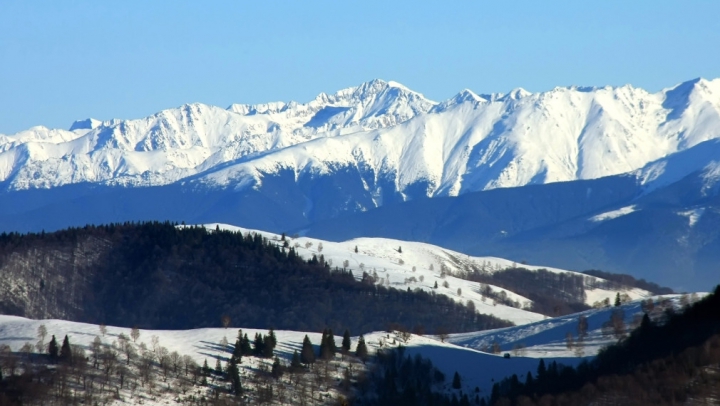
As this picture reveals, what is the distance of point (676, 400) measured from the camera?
172875mm

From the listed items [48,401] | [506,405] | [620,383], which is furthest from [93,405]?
[620,383]

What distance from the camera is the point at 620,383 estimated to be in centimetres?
18650

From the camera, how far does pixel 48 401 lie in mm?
198000

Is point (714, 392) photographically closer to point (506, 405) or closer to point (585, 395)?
point (585, 395)

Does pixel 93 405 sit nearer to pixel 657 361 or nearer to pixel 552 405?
pixel 552 405

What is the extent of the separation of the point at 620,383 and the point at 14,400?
246ft

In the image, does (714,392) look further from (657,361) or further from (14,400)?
(14,400)

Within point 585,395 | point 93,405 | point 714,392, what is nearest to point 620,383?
point 585,395

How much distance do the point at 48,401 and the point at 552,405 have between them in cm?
6345

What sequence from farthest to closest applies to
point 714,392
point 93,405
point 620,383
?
point 93,405, point 620,383, point 714,392

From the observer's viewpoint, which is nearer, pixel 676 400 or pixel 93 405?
pixel 676 400

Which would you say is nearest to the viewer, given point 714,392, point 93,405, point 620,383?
point 714,392

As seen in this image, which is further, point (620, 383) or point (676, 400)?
point (620, 383)

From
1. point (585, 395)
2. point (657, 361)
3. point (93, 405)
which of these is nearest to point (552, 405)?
point (585, 395)
